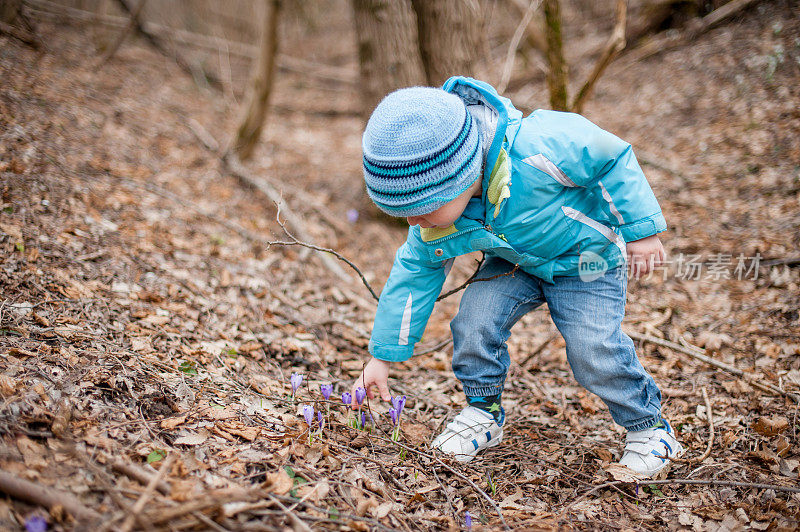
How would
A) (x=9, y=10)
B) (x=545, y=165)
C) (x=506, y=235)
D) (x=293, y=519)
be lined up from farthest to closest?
1. (x=9, y=10)
2. (x=506, y=235)
3. (x=545, y=165)
4. (x=293, y=519)

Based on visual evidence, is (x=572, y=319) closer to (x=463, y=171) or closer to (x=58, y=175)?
(x=463, y=171)

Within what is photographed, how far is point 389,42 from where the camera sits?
4781 mm

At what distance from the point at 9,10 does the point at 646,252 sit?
7773 millimetres

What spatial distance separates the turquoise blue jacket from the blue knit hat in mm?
231

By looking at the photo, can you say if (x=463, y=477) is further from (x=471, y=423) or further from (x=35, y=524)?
(x=35, y=524)

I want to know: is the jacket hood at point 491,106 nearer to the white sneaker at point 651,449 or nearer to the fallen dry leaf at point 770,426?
the white sneaker at point 651,449

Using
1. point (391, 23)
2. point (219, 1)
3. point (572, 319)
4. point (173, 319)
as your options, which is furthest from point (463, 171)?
point (219, 1)

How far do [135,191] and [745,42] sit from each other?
7.61 meters

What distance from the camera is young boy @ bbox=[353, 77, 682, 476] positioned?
2.06m

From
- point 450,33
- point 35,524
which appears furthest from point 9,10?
point 35,524

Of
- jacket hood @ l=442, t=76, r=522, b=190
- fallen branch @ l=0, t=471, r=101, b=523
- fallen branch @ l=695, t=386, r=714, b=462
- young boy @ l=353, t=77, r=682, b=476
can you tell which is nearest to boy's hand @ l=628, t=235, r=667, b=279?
young boy @ l=353, t=77, r=682, b=476

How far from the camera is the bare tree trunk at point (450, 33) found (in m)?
4.61

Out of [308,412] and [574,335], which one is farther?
[574,335]

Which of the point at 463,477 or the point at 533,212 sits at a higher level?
the point at 533,212
